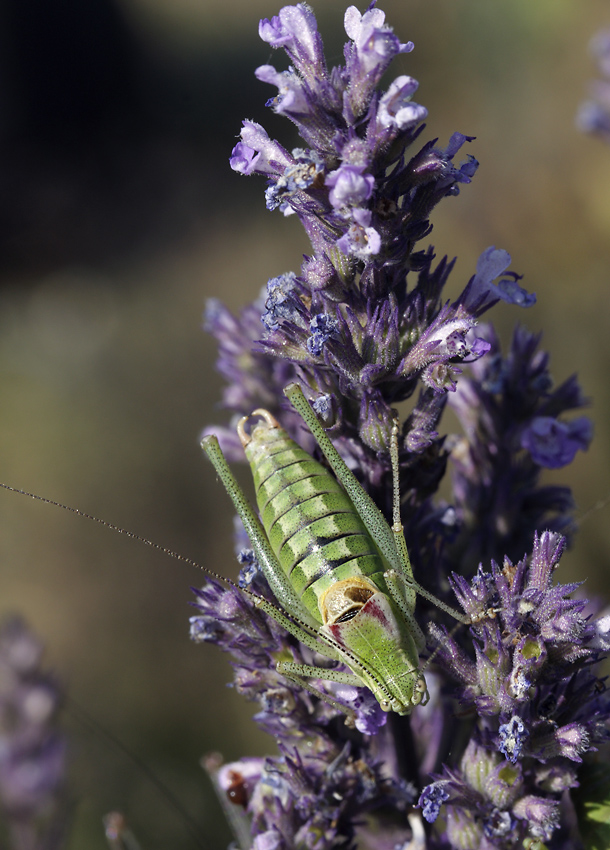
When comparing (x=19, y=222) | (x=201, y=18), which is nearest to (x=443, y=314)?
(x=19, y=222)

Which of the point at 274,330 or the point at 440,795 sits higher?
the point at 274,330

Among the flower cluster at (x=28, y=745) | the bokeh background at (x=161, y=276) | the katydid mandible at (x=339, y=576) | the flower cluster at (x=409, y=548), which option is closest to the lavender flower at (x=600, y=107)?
the flower cluster at (x=409, y=548)

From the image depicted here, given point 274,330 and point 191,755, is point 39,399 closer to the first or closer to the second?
point 191,755

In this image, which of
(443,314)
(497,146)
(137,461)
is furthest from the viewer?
(497,146)

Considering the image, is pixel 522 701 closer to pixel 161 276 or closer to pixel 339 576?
pixel 339 576

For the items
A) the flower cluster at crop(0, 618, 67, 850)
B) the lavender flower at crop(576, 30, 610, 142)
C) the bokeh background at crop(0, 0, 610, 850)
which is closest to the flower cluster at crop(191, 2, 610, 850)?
the flower cluster at crop(0, 618, 67, 850)

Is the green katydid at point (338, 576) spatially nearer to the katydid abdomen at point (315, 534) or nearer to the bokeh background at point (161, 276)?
the katydid abdomen at point (315, 534)

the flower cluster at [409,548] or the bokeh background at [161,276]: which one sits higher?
the bokeh background at [161,276]
